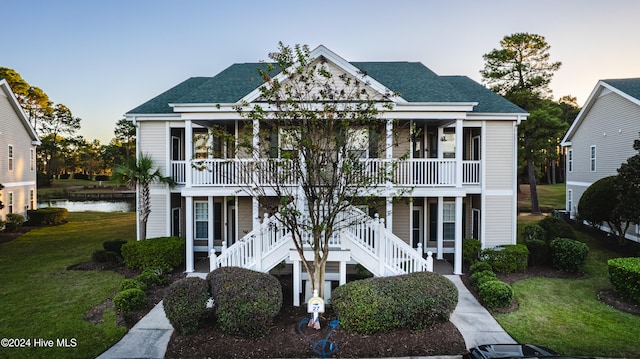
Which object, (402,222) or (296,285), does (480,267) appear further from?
(296,285)

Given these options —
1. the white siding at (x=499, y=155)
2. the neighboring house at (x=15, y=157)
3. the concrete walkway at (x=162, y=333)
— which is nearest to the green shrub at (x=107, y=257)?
the concrete walkway at (x=162, y=333)

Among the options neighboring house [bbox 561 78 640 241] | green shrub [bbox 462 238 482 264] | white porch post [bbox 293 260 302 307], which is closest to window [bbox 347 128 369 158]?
white porch post [bbox 293 260 302 307]

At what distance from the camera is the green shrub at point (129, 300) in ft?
26.5

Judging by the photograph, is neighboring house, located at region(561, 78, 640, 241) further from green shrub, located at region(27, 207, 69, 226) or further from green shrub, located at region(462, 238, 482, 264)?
green shrub, located at region(27, 207, 69, 226)

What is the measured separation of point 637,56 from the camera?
19406 mm

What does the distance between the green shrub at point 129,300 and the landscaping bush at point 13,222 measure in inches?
707

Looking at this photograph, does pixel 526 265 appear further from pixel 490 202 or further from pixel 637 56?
pixel 637 56

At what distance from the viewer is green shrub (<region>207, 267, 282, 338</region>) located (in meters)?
6.79

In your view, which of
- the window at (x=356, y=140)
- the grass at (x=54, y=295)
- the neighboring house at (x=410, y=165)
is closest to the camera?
the grass at (x=54, y=295)

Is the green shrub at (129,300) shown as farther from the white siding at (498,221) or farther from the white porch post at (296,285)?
the white siding at (498,221)

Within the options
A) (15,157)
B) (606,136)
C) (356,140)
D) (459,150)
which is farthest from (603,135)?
(15,157)

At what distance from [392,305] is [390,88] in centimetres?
899

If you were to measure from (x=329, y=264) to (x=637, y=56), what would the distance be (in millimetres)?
23326

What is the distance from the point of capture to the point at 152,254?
38.6ft
